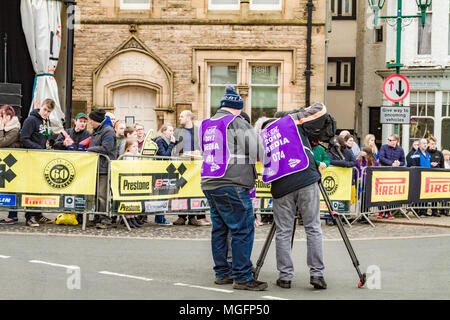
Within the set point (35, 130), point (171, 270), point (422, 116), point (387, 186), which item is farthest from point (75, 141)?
point (422, 116)

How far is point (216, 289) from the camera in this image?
26.0 feet

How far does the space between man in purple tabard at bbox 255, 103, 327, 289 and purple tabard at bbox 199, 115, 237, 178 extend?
1.70 ft

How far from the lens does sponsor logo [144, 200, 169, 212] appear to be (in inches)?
536

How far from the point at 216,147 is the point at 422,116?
74.6 ft

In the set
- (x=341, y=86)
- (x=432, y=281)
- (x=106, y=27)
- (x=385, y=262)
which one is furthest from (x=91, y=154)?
(x=341, y=86)

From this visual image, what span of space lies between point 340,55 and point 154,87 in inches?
620

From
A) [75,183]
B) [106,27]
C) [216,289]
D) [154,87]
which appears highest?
[106,27]

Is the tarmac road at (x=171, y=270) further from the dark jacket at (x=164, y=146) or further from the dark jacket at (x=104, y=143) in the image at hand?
the dark jacket at (x=164, y=146)

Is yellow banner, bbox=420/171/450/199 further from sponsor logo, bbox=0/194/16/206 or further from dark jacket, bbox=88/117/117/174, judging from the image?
sponsor logo, bbox=0/194/16/206

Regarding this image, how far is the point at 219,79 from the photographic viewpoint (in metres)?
23.0

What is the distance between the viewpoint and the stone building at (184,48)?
22.4m

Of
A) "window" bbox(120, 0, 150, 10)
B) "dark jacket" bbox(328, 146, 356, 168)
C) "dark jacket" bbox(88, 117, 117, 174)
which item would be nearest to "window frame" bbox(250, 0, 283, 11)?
"window" bbox(120, 0, 150, 10)

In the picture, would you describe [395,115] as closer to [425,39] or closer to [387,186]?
[387,186]
